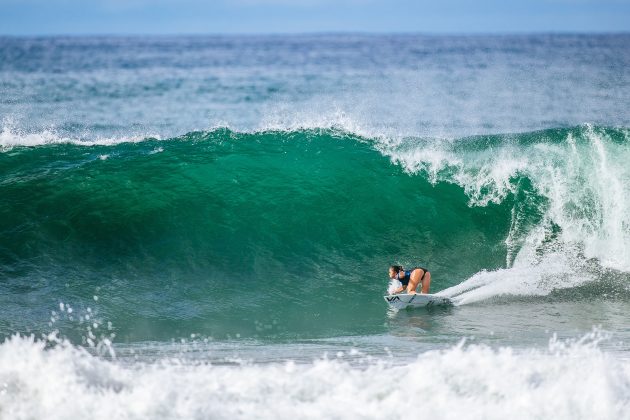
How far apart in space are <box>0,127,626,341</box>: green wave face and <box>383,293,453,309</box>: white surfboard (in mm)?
259

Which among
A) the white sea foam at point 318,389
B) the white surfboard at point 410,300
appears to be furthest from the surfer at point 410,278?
the white sea foam at point 318,389

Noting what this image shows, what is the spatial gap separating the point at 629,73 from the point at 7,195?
1425 inches

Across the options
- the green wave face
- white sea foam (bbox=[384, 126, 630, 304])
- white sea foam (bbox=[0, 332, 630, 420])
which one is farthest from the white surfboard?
white sea foam (bbox=[0, 332, 630, 420])

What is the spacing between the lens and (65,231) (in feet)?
40.7

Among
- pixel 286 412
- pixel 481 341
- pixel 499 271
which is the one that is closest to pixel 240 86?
pixel 499 271

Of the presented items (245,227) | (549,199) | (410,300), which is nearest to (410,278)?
(410,300)

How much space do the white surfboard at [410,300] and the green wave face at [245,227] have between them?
0.85 ft

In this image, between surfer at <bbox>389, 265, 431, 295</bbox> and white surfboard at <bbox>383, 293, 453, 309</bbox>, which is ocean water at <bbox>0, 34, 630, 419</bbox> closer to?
white surfboard at <bbox>383, 293, 453, 309</bbox>

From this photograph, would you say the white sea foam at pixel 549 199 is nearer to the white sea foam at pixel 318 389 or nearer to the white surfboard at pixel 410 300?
the white surfboard at pixel 410 300

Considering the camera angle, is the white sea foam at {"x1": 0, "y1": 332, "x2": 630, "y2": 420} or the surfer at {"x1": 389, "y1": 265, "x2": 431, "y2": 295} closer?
the white sea foam at {"x1": 0, "y1": 332, "x2": 630, "y2": 420}

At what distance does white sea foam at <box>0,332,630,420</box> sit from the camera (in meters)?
6.26

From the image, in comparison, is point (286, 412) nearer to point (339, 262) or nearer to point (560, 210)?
point (339, 262)

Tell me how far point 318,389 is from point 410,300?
4043mm

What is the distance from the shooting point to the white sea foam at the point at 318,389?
246 inches
